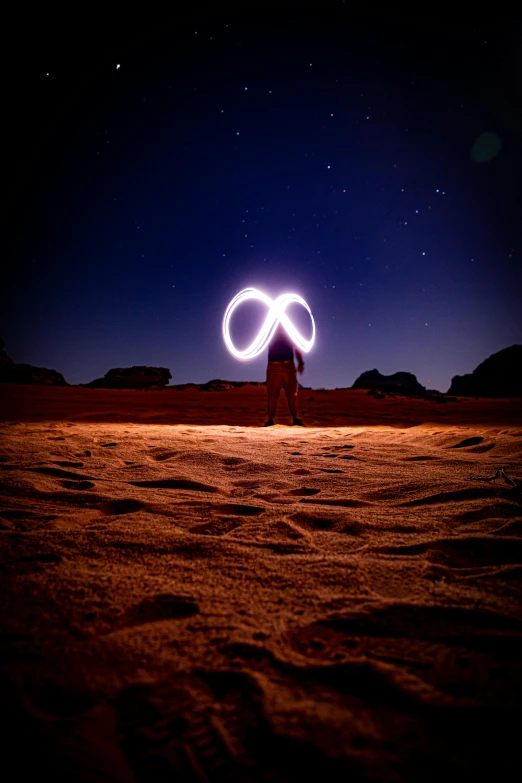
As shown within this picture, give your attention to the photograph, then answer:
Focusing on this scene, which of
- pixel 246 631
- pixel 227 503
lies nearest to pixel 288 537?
pixel 227 503

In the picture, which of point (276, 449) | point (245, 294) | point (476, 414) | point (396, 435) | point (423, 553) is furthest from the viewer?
point (245, 294)

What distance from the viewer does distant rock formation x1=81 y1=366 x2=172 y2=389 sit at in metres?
21.8

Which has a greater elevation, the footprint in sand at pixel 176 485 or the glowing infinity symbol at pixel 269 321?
the glowing infinity symbol at pixel 269 321

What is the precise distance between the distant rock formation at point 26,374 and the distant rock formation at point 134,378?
2023mm

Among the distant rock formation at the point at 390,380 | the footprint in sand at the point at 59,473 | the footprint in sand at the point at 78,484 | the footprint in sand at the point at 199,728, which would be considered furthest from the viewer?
the distant rock formation at the point at 390,380

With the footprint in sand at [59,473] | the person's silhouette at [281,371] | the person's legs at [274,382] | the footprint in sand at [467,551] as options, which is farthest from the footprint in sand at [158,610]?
the person's legs at [274,382]

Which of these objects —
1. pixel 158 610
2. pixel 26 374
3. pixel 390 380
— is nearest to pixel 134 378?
pixel 26 374

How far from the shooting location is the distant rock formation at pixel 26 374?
17.7 m

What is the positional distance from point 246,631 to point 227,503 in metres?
1.05

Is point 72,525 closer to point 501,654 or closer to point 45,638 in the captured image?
point 45,638

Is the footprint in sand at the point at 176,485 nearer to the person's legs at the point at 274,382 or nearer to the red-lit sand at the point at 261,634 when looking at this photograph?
the red-lit sand at the point at 261,634

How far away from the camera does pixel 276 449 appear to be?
3877 mm

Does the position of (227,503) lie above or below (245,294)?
below

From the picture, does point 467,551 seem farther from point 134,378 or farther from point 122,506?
point 134,378
